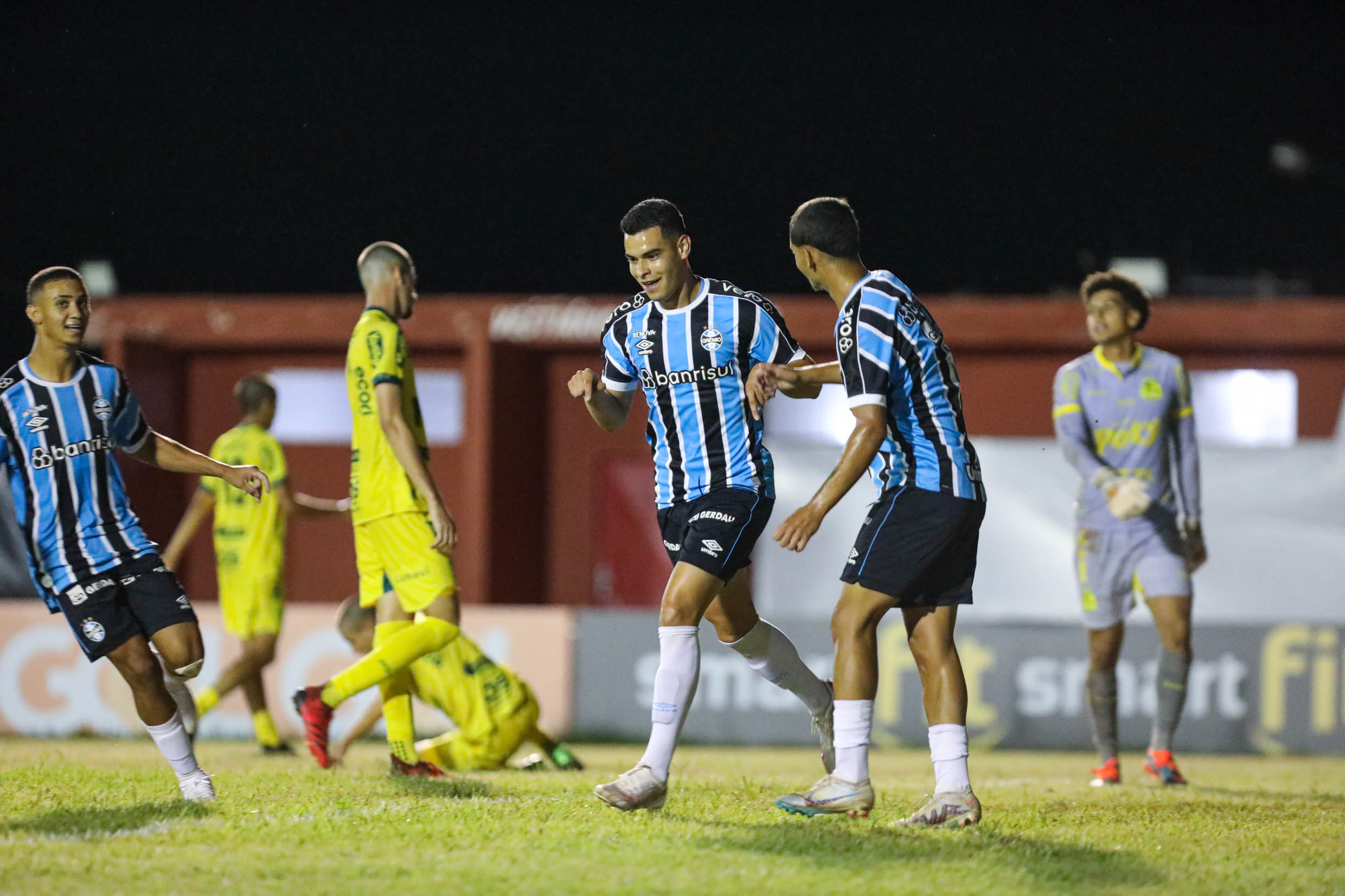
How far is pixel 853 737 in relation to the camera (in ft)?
18.1

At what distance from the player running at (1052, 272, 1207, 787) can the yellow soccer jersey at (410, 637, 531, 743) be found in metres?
3.12

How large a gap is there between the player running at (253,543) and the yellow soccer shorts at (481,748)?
180 cm

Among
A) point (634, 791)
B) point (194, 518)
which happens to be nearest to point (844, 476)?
point (634, 791)

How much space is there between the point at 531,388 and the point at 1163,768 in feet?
36.5

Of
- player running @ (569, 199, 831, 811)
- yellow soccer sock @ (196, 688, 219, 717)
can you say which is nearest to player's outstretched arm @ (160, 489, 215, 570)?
yellow soccer sock @ (196, 688, 219, 717)

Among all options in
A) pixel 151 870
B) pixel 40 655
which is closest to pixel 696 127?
pixel 40 655

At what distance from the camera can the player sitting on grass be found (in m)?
8.07

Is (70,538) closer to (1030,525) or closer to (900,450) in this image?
(900,450)

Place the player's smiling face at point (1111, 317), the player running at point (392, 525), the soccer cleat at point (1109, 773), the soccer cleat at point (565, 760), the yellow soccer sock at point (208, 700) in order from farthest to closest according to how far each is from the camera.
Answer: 1. the yellow soccer sock at point (208, 700)
2. the soccer cleat at point (565, 760)
3. the player's smiling face at point (1111, 317)
4. the soccer cleat at point (1109, 773)
5. the player running at point (392, 525)

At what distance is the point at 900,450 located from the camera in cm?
561

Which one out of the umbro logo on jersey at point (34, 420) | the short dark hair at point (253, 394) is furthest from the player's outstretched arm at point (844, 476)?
the short dark hair at point (253, 394)

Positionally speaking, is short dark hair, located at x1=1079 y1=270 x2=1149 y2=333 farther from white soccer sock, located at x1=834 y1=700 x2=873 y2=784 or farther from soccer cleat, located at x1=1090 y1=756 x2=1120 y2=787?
white soccer sock, located at x1=834 y1=700 x2=873 y2=784

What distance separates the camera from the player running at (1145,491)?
786 cm

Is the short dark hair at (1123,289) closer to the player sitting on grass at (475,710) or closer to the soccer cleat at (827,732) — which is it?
the soccer cleat at (827,732)
